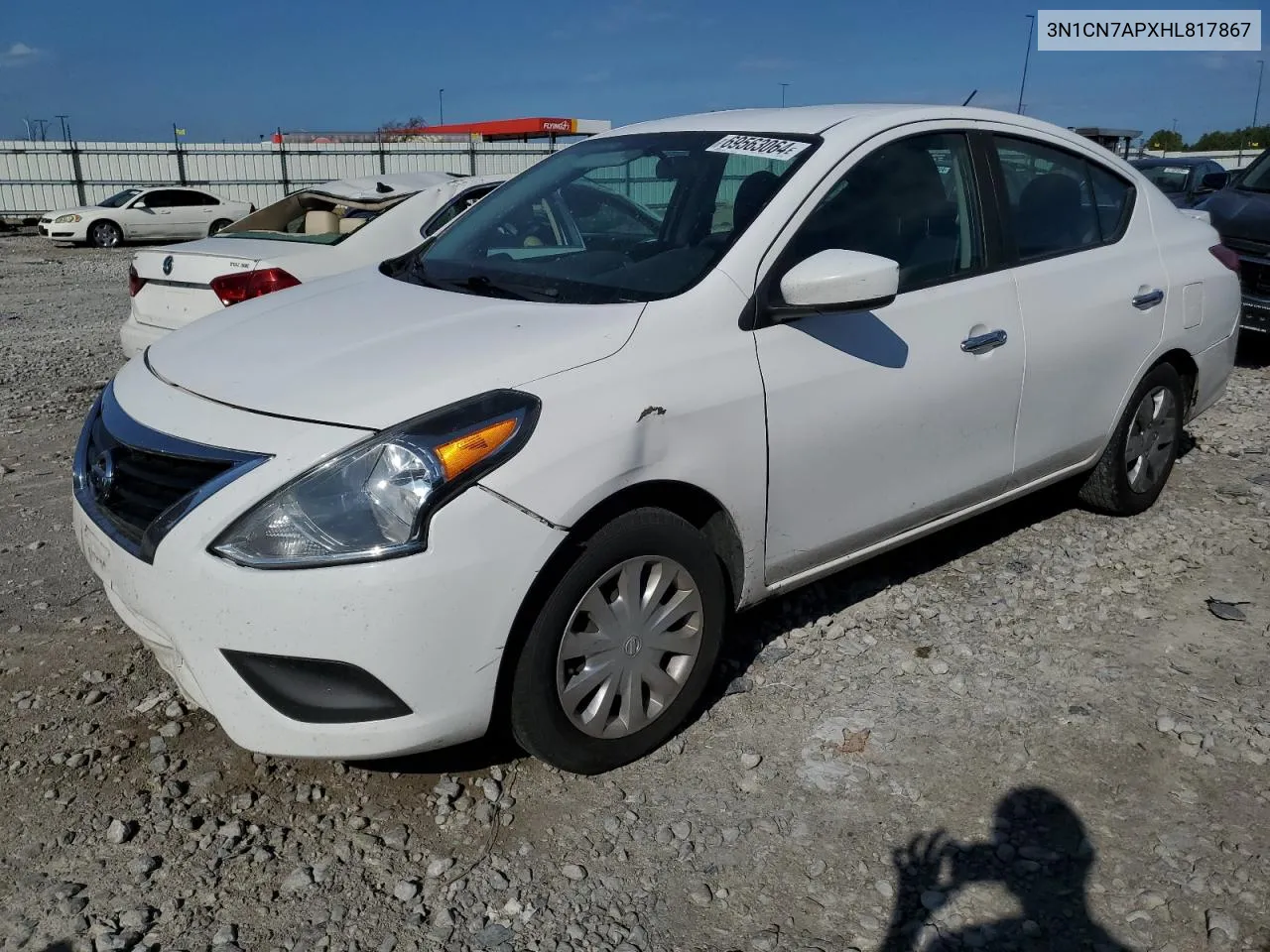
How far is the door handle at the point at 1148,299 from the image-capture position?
4309 millimetres

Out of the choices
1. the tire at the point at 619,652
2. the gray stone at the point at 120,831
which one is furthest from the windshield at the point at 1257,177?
the gray stone at the point at 120,831

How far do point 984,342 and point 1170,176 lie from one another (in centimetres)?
1313

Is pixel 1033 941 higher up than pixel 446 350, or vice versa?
pixel 446 350

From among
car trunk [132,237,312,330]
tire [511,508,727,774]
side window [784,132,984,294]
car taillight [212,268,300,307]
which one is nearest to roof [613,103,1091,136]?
side window [784,132,984,294]

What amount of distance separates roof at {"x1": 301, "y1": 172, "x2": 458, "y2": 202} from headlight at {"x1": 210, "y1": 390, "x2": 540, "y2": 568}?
570 centimetres

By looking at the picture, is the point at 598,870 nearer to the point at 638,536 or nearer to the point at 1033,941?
the point at 638,536

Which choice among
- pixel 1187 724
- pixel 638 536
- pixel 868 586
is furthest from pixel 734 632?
pixel 1187 724

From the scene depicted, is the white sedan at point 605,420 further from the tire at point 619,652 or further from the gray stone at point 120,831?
the gray stone at point 120,831

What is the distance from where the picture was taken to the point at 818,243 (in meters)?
3.29

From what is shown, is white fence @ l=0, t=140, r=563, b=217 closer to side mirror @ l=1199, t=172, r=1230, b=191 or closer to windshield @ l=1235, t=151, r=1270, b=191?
side mirror @ l=1199, t=172, r=1230, b=191

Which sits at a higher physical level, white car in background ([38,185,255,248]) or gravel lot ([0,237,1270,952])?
gravel lot ([0,237,1270,952])

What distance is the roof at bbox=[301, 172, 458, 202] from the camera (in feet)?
25.6

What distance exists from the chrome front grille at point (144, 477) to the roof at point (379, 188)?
5152 mm

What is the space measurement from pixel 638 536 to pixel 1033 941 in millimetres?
1288
